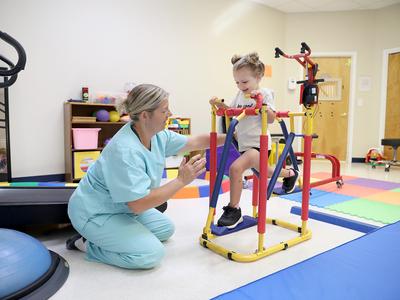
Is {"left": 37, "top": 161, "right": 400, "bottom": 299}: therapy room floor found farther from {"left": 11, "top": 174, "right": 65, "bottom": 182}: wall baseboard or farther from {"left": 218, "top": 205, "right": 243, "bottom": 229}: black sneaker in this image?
{"left": 11, "top": 174, "right": 65, "bottom": 182}: wall baseboard

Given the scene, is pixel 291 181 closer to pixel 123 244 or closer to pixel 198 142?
pixel 198 142

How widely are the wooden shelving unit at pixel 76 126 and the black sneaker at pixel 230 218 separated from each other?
2603mm

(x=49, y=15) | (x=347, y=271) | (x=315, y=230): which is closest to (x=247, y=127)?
(x=315, y=230)

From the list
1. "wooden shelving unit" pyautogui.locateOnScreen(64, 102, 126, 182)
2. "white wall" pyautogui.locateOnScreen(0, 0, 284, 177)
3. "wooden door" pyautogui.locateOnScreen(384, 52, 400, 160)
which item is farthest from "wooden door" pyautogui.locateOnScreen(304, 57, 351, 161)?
"wooden shelving unit" pyautogui.locateOnScreen(64, 102, 126, 182)

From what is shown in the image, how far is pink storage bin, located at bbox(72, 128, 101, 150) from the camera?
4.07 m

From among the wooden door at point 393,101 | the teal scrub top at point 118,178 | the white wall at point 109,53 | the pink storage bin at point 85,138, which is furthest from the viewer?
the wooden door at point 393,101

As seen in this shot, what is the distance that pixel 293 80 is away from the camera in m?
6.88

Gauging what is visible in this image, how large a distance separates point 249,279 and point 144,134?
0.94m

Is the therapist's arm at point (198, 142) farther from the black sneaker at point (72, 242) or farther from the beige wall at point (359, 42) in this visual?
the beige wall at point (359, 42)

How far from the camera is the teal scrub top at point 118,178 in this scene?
161 centimetres

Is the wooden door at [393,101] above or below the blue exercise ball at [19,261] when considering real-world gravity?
above

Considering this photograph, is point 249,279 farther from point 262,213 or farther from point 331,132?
point 331,132

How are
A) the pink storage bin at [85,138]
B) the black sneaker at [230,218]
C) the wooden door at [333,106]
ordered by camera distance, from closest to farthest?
the black sneaker at [230,218] → the pink storage bin at [85,138] → the wooden door at [333,106]

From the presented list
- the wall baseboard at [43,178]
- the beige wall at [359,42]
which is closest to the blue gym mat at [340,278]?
the wall baseboard at [43,178]
